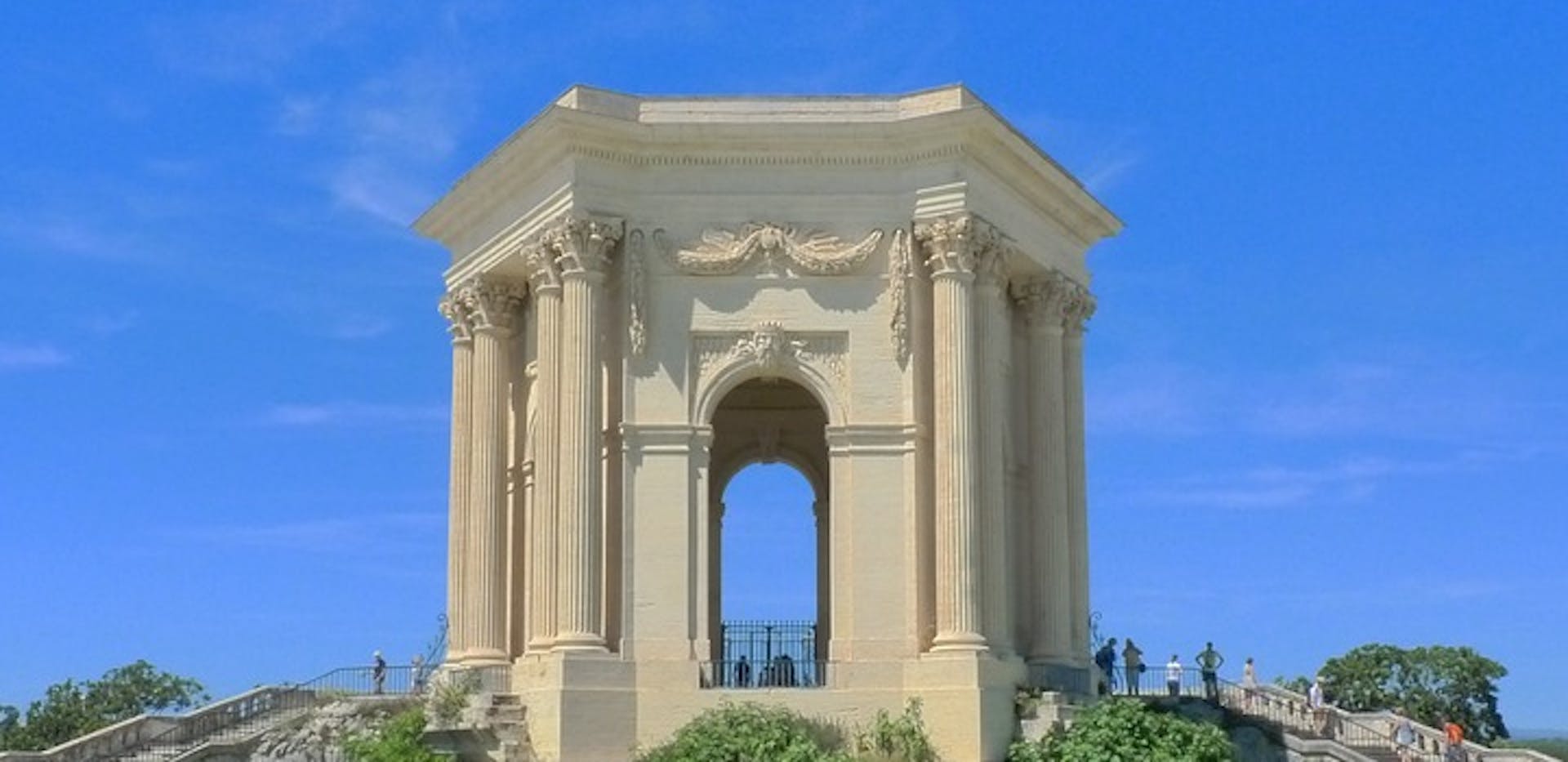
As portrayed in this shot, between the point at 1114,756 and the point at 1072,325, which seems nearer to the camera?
the point at 1114,756

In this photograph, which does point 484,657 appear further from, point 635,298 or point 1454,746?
point 1454,746

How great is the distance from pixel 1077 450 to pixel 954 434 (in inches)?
331

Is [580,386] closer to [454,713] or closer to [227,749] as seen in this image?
[454,713]

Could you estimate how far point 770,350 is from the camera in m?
41.0

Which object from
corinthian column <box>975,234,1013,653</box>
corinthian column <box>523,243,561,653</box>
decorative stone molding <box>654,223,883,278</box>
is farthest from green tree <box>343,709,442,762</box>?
corinthian column <box>975,234,1013,653</box>

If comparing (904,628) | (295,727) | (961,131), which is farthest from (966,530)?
(295,727)

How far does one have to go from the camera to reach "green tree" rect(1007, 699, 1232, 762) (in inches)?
1545

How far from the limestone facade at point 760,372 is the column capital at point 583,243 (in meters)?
0.05

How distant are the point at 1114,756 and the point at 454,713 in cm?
1192

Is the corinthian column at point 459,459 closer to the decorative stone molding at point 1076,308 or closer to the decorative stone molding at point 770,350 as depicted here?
the decorative stone molding at point 770,350

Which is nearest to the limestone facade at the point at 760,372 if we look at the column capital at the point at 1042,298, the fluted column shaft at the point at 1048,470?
the fluted column shaft at the point at 1048,470

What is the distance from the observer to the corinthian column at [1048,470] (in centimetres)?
4506

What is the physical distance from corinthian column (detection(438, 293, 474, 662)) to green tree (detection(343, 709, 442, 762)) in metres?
5.89

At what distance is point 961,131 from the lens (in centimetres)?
4075
